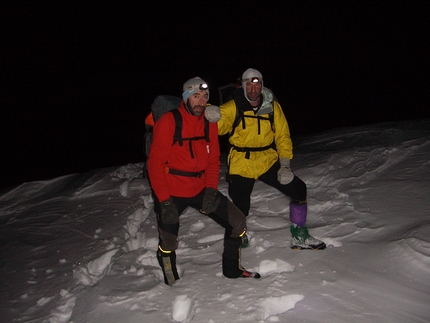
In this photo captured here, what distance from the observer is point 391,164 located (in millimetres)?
5555

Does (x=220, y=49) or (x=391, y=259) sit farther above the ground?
(x=220, y=49)

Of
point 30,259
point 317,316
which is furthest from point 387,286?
point 30,259

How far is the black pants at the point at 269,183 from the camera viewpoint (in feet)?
11.7

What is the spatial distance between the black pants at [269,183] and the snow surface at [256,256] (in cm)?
60

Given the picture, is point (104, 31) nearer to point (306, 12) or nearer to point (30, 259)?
point (306, 12)

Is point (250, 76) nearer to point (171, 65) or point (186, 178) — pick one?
point (186, 178)

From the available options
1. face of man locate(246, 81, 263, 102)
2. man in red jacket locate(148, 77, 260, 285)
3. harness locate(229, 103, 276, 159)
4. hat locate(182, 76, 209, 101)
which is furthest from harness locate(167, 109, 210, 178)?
face of man locate(246, 81, 263, 102)

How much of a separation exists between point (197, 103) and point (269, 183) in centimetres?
132

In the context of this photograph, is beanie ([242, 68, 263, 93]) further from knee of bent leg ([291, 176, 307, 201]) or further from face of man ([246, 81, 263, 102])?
knee of bent leg ([291, 176, 307, 201])

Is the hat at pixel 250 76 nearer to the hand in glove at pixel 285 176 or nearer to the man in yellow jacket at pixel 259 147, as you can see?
the man in yellow jacket at pixel 259 147

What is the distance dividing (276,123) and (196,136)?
107cm

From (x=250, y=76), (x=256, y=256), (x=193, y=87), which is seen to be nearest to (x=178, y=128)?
(x=193, y=87)

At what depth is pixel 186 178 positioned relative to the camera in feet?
10.5

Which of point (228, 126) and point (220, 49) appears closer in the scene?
point (228, 126)
